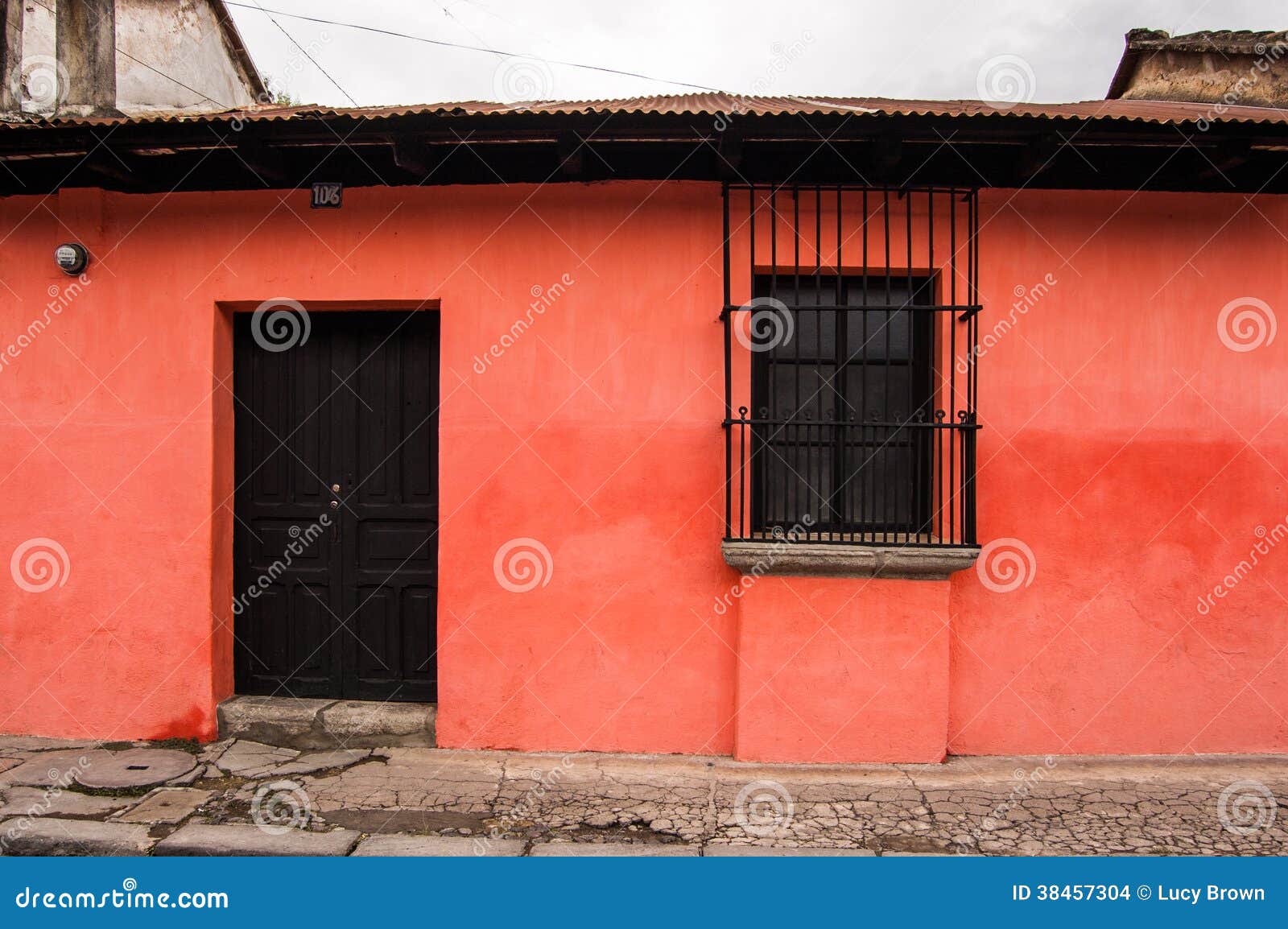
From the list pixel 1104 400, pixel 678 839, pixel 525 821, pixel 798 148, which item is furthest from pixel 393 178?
pixel 1104 400

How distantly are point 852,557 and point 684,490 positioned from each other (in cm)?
108

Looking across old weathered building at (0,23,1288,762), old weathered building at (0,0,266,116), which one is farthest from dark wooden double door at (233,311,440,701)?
old weathered building at (0,0,266,116)

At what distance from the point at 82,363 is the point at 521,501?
3.10 metres

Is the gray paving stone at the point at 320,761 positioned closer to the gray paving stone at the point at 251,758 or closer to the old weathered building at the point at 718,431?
the gray paving stone at the point at 251,758

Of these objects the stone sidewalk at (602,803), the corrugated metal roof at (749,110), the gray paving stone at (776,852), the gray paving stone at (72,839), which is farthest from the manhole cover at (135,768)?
the corrugated metal roof at (749,110)

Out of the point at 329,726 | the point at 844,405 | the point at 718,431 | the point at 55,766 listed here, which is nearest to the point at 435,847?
the point at 329,726

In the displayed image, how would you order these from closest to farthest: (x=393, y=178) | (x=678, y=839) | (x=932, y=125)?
(x=678, y=839) < (x=932, y=125) < (x=393, y=178)

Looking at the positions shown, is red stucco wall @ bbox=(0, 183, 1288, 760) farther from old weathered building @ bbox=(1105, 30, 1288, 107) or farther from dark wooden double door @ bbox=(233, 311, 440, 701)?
old weathered building @ bbox=(1105, 30, 1288, 107)

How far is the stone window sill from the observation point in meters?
4.30

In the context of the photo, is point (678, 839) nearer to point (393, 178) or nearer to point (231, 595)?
point (231, 595)

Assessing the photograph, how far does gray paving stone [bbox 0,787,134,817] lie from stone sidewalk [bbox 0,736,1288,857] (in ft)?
0.03

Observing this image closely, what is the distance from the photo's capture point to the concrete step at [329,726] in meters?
4.69

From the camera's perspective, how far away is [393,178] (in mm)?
4746

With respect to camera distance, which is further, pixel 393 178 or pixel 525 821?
pixel 393 178
